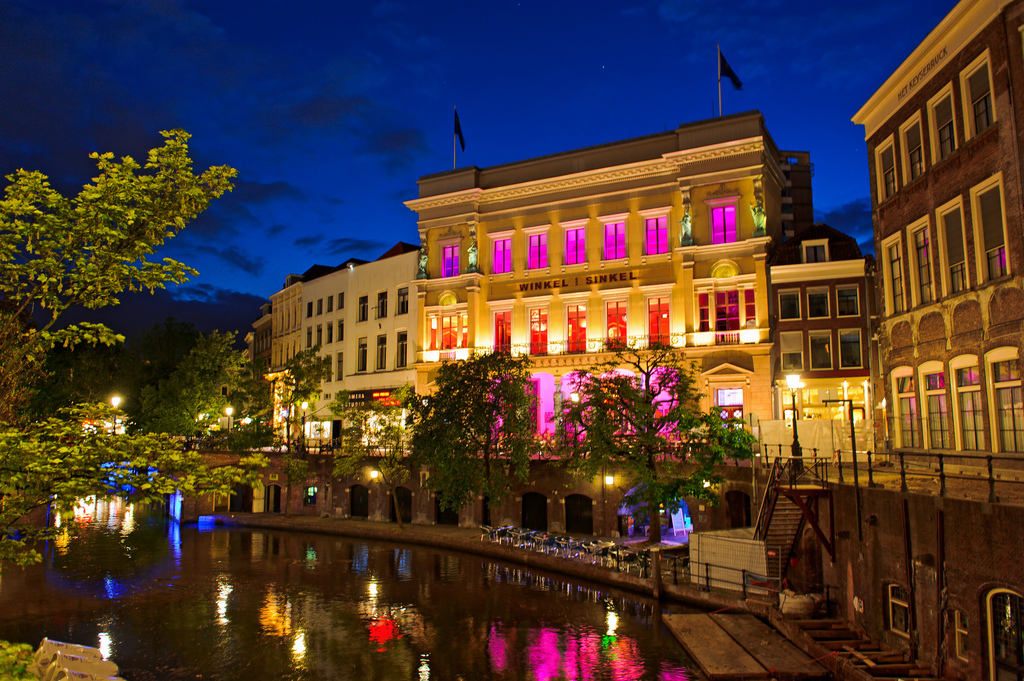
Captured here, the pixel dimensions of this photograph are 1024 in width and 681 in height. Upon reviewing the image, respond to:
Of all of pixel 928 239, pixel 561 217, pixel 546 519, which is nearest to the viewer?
pixel 928 239

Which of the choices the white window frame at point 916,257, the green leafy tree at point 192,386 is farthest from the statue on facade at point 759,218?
the green leafy tree at point 192,386

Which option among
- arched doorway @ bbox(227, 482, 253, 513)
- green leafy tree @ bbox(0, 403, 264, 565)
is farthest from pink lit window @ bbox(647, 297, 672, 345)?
green leafy tree @ bbox(0, 403, 264, 565)

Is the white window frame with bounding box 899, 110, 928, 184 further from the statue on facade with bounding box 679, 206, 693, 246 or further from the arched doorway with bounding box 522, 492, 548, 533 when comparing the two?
the arched doorway with bounding box 522, 492, 548, 533

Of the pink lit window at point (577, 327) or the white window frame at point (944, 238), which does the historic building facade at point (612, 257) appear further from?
the white window frame at point (944, 238)

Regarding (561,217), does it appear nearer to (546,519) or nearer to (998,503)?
(546,519)

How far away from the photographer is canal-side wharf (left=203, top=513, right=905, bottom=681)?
52.9ft

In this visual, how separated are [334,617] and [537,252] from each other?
28.2 metres

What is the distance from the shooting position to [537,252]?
45.8 meters

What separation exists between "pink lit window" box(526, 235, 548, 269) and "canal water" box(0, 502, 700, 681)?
19.5 metres

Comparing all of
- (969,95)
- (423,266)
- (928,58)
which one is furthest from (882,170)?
(423,266)

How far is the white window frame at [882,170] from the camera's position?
2558cm

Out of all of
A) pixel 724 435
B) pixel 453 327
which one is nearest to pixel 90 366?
pixel 453 327

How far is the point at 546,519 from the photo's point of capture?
37.4m

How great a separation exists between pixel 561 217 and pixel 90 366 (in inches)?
1613
